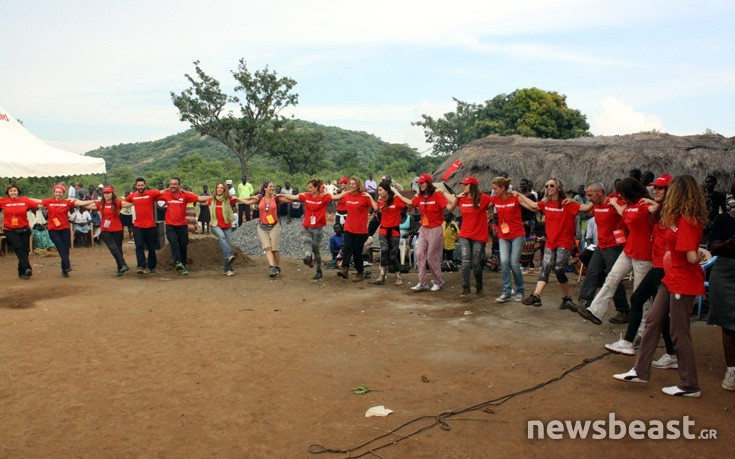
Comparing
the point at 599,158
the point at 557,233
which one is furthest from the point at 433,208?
the point at 599,158

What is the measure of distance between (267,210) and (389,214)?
2.57 m

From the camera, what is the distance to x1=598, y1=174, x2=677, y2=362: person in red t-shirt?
18.8 feet

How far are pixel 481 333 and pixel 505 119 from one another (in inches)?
1074

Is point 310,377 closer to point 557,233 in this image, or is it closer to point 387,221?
point 557,233

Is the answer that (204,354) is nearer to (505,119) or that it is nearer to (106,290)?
(106,290)

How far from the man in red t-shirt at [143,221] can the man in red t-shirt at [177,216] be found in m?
0.29

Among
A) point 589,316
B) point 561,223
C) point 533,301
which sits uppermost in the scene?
point 561,223

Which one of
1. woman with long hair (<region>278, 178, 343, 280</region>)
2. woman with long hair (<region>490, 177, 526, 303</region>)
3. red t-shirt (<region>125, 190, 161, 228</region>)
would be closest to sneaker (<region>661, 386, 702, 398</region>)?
woman with long hair (<region>490, 177, 526, 303</region>)

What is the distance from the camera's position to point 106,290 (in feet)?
35.0

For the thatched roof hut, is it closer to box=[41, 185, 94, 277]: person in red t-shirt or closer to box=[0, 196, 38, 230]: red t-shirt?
box=[41, 185, 94, 277]: person in red t-shirt

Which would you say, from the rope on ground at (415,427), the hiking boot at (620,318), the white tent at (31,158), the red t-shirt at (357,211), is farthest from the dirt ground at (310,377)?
the white tent at (31,158)

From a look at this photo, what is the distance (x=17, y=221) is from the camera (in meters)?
11.9

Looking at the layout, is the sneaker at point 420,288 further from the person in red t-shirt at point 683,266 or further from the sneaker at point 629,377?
the person in red t-shirt at point 683,266

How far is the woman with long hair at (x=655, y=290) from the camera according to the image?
5.73 m
